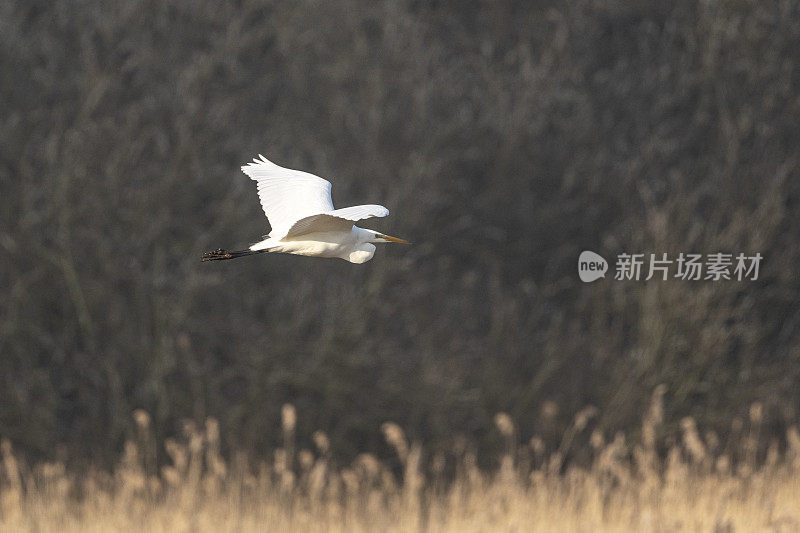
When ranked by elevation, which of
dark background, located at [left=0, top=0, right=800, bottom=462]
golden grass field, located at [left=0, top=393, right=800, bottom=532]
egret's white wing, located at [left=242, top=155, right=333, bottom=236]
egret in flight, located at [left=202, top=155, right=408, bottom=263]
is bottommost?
golden grass field, located at [left=0, top=393, right=800, bottom=532]

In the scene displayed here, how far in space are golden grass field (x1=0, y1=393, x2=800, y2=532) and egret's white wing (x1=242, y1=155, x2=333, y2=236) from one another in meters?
3.17

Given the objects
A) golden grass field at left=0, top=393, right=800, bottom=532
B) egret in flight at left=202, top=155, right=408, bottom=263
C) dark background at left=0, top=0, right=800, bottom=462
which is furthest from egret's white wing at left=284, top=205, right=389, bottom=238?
dark background at left=0, top=0, right=800, bottom=462

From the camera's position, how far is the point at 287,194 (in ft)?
7.23

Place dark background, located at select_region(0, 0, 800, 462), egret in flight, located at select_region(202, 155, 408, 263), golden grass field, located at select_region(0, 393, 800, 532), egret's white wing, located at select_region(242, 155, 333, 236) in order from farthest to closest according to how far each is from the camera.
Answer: dark background, located at select_region(0, 0, 800, 462) < golden grass field, located at select_region(0, 393, 800, 532) < egret's white wing, located at select_region(242, 155, 333, 236) < egret in flight, located at select_region(202, 155, 408, 263)

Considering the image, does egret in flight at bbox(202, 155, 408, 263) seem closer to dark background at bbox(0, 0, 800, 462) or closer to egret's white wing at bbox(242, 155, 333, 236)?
egret's white wing at bbox(242, 155, 333, 236)

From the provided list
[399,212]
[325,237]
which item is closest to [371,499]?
[399,212]

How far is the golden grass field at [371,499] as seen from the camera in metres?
6.11

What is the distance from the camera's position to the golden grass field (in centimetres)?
611

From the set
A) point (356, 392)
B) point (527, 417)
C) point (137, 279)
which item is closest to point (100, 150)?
point (137, 279)

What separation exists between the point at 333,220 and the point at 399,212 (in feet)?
22.3

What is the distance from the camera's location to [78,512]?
701 centimetres

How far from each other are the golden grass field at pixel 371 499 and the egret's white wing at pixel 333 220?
3.67 metres

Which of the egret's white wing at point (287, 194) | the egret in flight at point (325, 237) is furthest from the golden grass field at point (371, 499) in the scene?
the egret in flight at point (325, 237)

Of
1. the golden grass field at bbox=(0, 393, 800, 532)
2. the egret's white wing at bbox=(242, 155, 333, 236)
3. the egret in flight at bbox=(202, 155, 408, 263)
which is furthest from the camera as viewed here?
the golden grass field at bbox=(0, 393, 800, 532)
